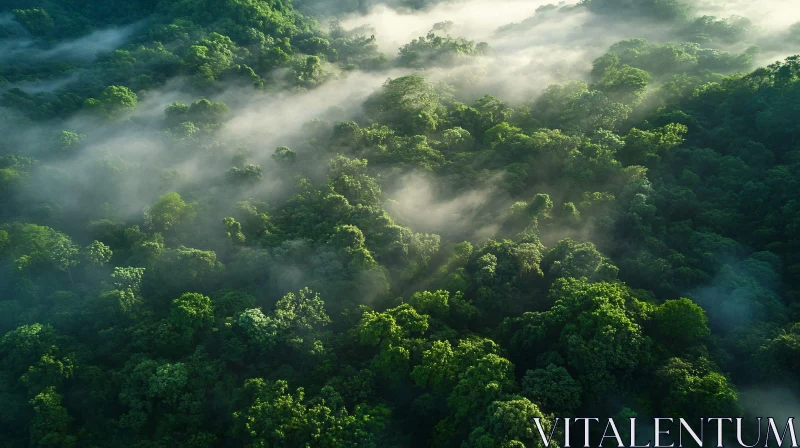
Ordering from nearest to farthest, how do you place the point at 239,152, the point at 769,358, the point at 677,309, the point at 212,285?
the point at 769,358 < the point at 677,309 < the point at 212,285 < the point at 239,152

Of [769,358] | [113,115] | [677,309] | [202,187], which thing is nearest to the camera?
[769,358]

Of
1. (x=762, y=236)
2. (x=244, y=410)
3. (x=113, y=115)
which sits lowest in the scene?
(x=244, y=410)

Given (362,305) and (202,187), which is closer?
(362,305)

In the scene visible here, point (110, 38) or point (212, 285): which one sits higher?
point (110, 38)

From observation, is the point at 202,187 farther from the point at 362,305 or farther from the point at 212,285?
the point at 362,305

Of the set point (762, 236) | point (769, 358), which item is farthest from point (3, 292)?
point (762, 236)

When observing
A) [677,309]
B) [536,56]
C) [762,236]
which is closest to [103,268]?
[677,309]
